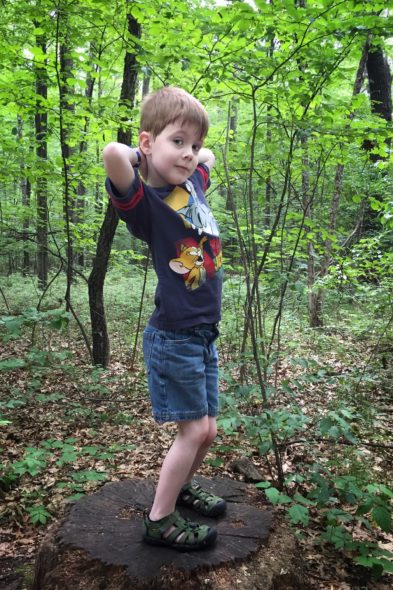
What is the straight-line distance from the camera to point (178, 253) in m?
1.92

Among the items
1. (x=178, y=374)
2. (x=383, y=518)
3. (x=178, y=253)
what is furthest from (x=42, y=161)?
(x=383, y=518)

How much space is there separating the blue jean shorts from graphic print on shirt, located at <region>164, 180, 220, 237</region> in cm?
48

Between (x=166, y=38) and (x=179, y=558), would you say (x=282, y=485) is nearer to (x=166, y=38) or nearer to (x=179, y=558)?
(x=179, y=558)

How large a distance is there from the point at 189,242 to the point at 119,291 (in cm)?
1005

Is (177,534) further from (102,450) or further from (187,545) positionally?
(102,450)

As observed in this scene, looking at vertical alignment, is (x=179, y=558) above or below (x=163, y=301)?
below

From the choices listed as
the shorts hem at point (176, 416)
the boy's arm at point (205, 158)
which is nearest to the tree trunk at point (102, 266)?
the boy's arm at point (205, 158)

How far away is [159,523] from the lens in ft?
6.54

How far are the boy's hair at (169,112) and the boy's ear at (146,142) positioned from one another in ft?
0.07

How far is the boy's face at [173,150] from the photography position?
72.0 inches

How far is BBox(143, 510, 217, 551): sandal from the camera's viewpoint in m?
1.98

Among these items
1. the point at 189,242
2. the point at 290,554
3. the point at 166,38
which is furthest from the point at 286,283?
the point at 166,38

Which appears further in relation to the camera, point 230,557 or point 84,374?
point 84,374

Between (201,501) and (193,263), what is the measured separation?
4.53 feet
